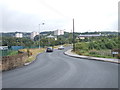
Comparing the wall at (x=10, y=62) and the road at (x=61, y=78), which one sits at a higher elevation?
the wall at (x=10, y=62)

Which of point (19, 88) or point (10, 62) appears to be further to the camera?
point (10, 62)

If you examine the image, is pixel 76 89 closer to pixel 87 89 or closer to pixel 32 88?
pixel 87 89

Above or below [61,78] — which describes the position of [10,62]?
above

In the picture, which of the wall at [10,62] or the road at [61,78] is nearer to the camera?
the road at [61,78]

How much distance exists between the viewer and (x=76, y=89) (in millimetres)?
7566

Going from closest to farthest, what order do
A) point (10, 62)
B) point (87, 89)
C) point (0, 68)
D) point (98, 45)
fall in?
point (87, 89)
point (0, 68)
point (10, 62)
point (98, 45)

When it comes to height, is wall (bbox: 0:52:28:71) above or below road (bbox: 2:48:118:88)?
above

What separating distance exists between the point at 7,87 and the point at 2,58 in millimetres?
5734

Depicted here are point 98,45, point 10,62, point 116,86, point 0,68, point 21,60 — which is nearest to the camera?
point 116,86

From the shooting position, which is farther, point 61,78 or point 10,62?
point 10,62

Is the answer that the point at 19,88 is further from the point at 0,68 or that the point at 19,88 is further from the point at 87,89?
the point at 0,68

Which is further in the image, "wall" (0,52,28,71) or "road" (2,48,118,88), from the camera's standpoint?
"wall" (0,52,28,71)

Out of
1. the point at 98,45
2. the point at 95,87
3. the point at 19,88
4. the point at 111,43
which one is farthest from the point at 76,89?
the point at 111,43

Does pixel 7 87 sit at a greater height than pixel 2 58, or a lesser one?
lesser
